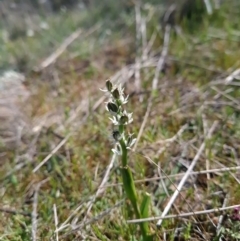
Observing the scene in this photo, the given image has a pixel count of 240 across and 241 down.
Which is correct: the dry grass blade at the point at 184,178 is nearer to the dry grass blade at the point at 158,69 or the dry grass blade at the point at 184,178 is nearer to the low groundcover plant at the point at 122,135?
the low groundcover plant at the point at 122,135

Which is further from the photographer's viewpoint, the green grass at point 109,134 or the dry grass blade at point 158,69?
the dry grass blade at point 158,69

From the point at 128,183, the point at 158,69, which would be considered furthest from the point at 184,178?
the point at 158,69

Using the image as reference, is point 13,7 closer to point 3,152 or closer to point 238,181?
point 3,152

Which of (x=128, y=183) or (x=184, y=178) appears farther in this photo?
(x=184, y=178)

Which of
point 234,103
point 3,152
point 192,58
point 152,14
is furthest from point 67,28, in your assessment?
point 234,103

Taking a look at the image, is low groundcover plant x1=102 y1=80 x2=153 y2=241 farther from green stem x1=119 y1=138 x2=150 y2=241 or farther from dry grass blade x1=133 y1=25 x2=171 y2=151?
dry grass blade x1=133 y1=25 x2=171 y2=151

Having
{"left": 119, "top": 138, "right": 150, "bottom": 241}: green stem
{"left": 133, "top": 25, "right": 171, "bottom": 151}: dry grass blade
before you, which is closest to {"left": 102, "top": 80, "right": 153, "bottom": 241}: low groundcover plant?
{"left": 119, "top": 138, "right": 150, "bottom": 241}: green stem

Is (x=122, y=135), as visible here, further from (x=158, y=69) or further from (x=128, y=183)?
(x=158, y=69)

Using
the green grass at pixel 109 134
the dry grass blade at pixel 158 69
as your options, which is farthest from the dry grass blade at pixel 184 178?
the dry grass blade at pixel 158 69
